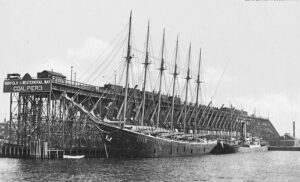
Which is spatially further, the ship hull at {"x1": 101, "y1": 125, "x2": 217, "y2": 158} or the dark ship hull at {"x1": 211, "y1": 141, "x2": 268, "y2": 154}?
the dark ship hull at {"x1": 211, "y1": 141, "x2": 268, "y2": 154}

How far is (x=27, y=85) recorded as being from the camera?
68.2 meters

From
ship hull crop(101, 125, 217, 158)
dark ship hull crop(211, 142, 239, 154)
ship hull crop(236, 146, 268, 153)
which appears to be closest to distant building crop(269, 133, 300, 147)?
ship hull crop(236, 146, 268, 153)

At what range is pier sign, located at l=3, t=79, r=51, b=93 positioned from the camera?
6731cm

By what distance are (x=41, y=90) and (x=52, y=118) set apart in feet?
17.4

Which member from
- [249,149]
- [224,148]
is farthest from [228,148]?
[249,149]

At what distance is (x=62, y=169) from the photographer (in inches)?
1884

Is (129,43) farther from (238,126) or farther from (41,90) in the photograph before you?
(238,126)

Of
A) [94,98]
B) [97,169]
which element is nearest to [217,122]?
[94,98]

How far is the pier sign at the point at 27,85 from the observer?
6731cm

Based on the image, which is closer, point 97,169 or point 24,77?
point 97,169

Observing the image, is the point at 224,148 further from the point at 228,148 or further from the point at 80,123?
the point at 80,123

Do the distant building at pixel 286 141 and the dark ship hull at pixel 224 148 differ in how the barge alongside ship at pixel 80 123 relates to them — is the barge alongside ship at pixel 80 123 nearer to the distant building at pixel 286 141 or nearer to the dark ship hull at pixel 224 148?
the dark ship hull at pixel 224 148

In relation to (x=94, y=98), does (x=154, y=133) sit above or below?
below

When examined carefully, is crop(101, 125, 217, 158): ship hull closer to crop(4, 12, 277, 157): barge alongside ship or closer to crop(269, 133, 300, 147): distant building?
crop(4, 12, 277, 157): barge alongside ship
